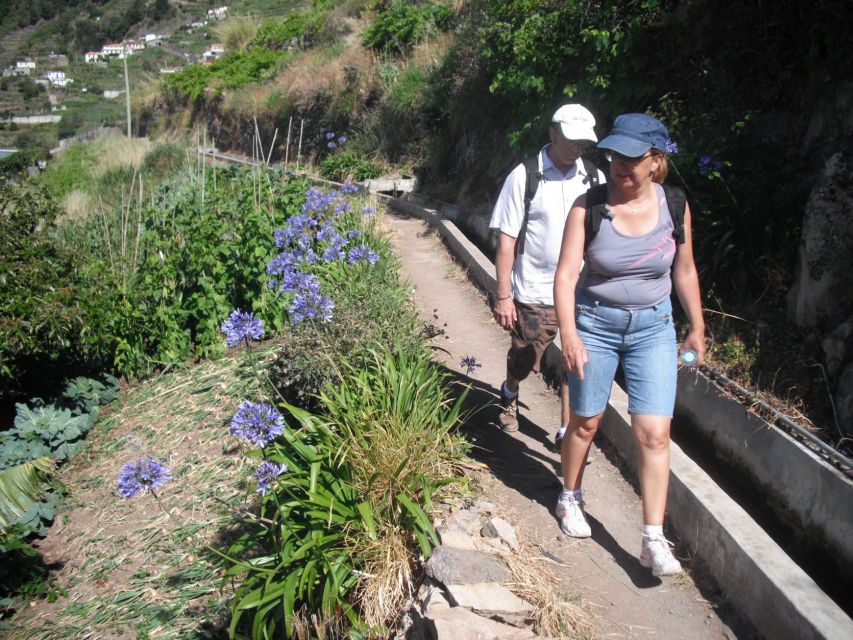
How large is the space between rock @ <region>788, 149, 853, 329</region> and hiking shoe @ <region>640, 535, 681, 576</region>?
273 centimetres

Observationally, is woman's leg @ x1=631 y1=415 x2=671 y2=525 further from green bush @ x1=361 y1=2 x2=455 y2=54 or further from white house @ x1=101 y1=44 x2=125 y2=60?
white house @ x1=101 y1=44 x2=125 y2=60

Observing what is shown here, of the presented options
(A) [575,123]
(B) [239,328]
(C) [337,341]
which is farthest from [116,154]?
(A) [575,123]

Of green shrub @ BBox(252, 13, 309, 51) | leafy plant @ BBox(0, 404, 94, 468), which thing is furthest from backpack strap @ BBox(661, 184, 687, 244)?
green shrub @ BBox(252, 13, 309, 51)

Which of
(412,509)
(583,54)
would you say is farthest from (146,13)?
(412,509)

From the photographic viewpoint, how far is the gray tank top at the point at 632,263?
3.31m

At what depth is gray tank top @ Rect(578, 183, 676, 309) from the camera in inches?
130

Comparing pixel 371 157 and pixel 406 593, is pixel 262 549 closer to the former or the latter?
pixel 406 593

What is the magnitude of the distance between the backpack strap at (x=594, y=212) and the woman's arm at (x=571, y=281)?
2 centimetres

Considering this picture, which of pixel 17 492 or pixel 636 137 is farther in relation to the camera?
pixel 17 492

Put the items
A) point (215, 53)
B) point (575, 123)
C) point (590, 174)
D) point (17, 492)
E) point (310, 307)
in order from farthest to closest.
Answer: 1. point (215, 53)
2. point (17, 492)
3. point (310, 307)
4. point (590, 174)
5. point (575, 123)

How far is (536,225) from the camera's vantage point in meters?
4.24

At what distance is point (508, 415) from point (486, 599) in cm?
190

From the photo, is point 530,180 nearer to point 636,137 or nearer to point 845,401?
point 636,137

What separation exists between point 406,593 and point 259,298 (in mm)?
4387
